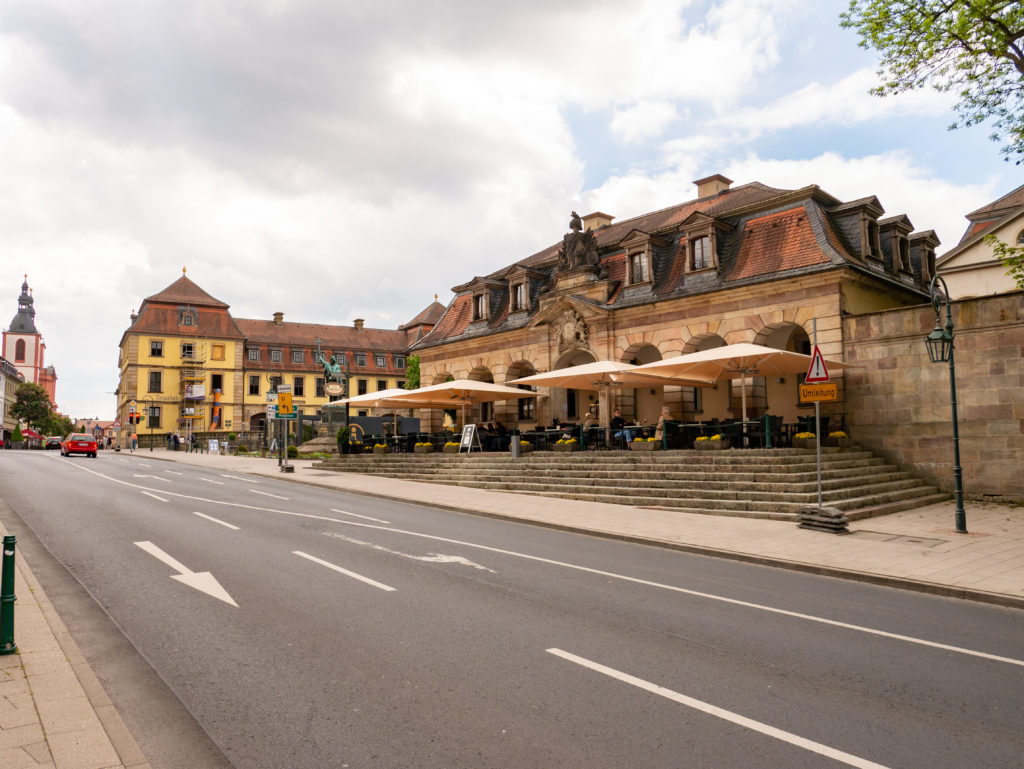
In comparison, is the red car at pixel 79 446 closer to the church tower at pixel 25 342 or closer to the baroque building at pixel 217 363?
the baroque building at pixel 217 363

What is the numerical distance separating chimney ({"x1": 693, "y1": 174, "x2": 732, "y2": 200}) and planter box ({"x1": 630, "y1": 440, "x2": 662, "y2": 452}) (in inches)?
596

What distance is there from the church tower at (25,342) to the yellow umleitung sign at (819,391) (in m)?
148

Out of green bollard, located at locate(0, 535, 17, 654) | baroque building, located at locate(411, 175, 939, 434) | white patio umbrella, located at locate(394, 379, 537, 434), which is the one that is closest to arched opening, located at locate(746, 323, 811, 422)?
baroque building, located at locate(411, 175, 939, 434)

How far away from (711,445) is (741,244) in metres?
9.23

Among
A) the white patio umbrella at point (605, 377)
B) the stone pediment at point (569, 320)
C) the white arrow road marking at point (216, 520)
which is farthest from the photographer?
the stone pediment at point (569, 320)

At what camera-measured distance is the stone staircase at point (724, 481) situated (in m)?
14.5

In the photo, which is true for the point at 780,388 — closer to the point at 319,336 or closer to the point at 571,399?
the point at 571,399

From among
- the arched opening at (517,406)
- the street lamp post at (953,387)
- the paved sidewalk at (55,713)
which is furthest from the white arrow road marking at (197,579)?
the arched opening at (517,406)

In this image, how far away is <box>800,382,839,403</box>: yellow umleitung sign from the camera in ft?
40.5

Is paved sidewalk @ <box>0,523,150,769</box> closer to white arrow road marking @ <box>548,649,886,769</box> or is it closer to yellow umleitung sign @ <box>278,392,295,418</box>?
white arrow road marking @ <box>548,649,886,769</box>

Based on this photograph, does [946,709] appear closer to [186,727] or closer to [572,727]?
[572,727]

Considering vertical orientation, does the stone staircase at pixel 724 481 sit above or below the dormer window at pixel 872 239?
below

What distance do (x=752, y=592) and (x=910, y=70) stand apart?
1254cm

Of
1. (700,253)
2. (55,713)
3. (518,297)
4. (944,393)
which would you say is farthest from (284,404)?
(55,713)
